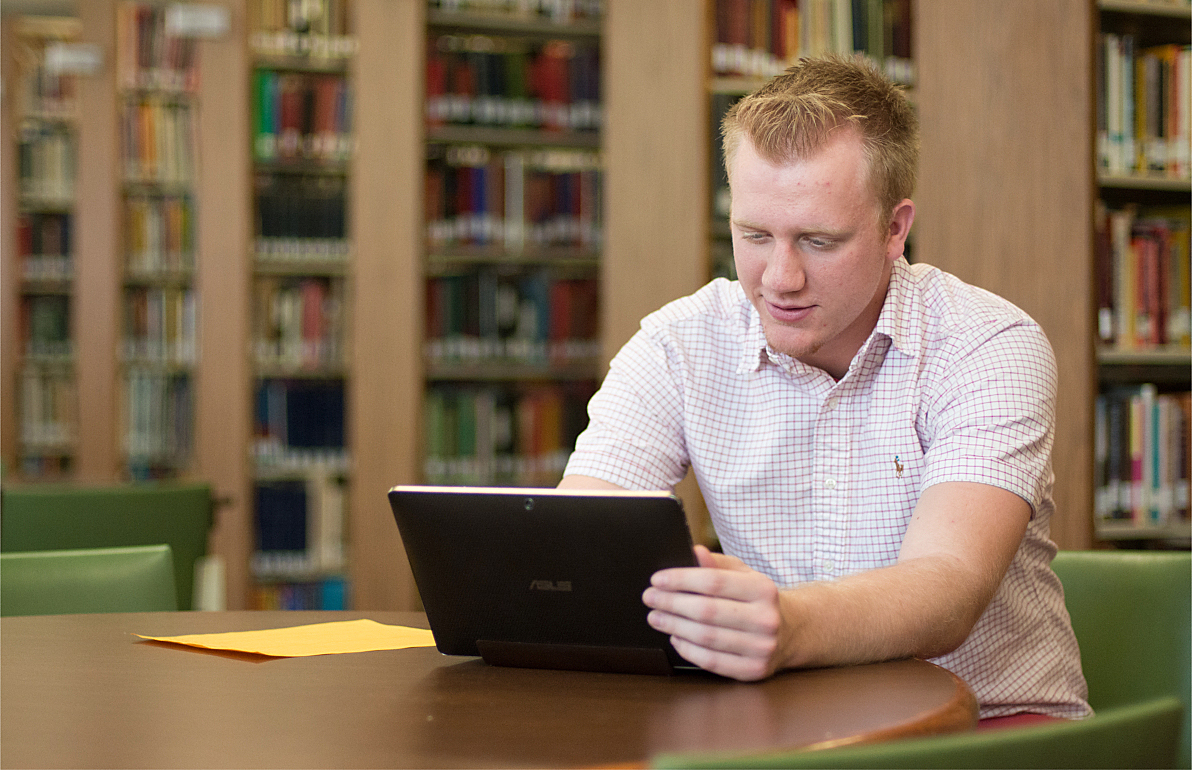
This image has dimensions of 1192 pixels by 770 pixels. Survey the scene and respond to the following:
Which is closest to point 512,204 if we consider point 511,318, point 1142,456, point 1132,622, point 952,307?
point 511,318

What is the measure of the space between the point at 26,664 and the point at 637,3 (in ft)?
9.29

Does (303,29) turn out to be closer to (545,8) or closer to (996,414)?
(545,8)

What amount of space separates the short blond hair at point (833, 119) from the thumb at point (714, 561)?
0.51m

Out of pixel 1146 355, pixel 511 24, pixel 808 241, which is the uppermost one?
pixel 511 24

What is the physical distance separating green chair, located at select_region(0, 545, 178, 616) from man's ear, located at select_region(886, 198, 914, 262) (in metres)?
1.10

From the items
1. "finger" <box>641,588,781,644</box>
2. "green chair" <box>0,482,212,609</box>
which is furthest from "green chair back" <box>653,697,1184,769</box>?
"green chair" <box>0,482,212,609</box>

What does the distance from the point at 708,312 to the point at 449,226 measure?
2.73 m

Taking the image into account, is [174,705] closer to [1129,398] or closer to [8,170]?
[1129,398]

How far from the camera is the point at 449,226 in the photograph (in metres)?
4.18

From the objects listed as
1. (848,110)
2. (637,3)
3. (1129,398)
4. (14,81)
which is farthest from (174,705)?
(14,81)

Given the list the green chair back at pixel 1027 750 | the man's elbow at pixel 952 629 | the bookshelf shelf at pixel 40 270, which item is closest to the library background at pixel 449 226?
the bookshelf shelf at pixel 40 270

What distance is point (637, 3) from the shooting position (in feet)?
11.4

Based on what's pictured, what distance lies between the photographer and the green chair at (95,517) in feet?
8.59

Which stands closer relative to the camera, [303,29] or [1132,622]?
[1132,622]
